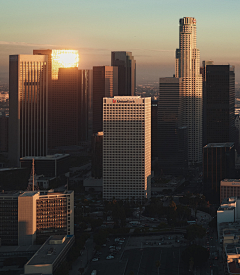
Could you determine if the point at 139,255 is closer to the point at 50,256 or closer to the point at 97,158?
the point at 50,256

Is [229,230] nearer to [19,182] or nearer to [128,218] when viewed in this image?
[128,218]

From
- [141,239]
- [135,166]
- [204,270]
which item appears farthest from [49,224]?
[135,166]

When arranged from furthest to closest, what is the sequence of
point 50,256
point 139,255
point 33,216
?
point 33,216 → point 139,255 → point 50,256

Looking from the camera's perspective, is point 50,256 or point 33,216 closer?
point 50,256

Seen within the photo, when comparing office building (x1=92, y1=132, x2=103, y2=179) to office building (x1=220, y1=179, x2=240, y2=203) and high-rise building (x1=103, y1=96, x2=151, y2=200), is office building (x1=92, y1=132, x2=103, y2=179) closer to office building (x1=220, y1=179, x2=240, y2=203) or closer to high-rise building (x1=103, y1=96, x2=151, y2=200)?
high-rise building (x1=103, y1=96, x2=151, y2=200)

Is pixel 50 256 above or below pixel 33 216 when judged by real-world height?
below

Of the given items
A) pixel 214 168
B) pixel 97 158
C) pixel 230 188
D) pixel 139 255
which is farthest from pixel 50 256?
pixel 97 158
